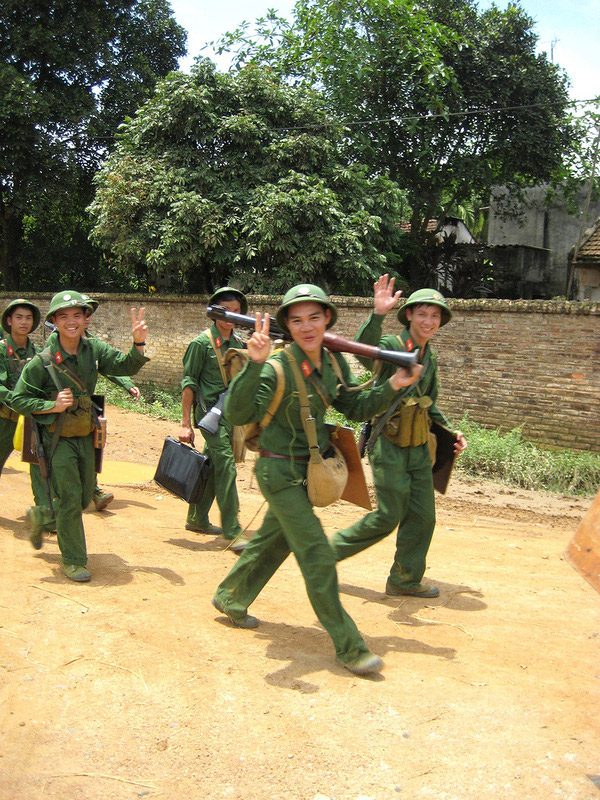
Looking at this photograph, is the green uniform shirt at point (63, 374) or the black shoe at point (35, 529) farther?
the black shoe at point (35, 529)

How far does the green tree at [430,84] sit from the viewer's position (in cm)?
1736

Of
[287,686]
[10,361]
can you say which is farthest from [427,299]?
[10,361]

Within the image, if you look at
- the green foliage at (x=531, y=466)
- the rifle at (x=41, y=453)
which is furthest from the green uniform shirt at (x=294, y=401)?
the green foliage at (x=531, y=466)

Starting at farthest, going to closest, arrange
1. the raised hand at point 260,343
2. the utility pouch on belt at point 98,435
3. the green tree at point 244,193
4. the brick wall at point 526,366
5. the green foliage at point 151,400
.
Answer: the green tree at point 244,193 < the green foliage at point 151,400 < the brick wall at point 526,366 < the utility pouch on belt at point 98,435 < the raised hand at point 260,343

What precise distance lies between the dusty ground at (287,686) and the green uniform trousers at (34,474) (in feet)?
1.13

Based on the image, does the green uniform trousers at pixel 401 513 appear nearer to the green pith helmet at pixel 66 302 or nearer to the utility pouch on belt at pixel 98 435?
the utility pouch on belt at pixel 98 435

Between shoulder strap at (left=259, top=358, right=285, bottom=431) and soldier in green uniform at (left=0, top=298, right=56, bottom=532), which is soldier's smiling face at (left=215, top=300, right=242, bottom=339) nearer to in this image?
soldier in green uniform at (left=0, top=298, right=56, bottom=532)

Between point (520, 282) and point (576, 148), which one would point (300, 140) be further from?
point (520, 282)

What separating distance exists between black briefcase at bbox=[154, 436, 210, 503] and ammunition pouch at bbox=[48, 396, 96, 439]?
96 centimetres

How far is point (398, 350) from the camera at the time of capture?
16.8 ft

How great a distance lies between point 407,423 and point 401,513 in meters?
0.58

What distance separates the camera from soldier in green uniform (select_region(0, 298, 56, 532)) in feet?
23.0

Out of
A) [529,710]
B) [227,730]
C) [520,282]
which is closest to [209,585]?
[227,730]

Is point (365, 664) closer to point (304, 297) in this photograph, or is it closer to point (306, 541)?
point (306, 541)
